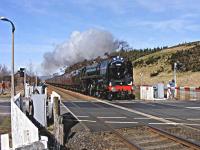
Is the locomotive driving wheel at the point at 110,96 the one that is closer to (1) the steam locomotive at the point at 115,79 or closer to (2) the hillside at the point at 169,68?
(1) the steam locomotive at the point at 115,79

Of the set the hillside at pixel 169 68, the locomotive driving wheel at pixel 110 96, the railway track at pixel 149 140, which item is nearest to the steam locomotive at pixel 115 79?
the locomotive driving wheel at pixel 110 96

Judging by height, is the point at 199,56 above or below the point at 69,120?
above

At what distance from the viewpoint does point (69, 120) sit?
71.7 ft

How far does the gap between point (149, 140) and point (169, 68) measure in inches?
2449

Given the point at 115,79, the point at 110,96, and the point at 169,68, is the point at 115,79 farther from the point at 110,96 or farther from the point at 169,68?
the point at 169,68

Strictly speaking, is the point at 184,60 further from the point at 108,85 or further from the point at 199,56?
the point at 108,85

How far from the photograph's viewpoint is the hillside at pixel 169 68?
6464cm

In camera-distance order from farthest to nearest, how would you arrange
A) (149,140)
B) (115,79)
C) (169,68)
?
(169,68) → (115,79) → (149,140)

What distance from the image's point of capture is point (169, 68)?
7650 centimetres

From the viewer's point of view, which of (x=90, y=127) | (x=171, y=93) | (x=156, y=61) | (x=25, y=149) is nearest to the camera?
(x=25, y=149)

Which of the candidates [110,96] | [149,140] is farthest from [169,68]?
[149,140]

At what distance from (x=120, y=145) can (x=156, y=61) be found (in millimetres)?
71695

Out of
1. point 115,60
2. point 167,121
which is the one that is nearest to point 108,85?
point 115,60

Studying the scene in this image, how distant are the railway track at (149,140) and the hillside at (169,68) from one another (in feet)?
138
